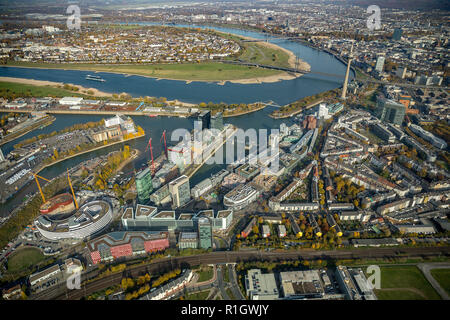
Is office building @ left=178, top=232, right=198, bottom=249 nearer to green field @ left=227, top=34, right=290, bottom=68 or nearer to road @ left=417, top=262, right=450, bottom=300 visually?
road @ left=417, top=262, right=450, bottom=300

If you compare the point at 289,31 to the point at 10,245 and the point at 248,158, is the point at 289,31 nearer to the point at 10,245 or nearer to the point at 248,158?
the point at 248,158

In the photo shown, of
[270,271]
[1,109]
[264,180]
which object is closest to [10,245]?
[270,271]

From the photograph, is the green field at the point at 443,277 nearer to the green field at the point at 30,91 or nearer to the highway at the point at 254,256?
the highway at the point at 254,256

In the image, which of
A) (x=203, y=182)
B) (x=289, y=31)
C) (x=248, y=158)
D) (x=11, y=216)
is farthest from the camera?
(x=289, y=31)

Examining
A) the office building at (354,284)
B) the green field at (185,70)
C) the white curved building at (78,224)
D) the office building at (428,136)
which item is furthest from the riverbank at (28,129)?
the office building at (428,136)

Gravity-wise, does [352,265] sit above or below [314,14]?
below

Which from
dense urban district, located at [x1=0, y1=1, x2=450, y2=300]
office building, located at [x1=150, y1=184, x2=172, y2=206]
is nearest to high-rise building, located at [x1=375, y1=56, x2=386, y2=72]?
dense urban district, located at [x1=0, y1=1, x2=450, y2=300]

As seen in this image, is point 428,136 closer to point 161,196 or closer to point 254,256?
point 254,256

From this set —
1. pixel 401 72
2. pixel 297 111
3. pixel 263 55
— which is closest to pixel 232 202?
pixel 297 111
